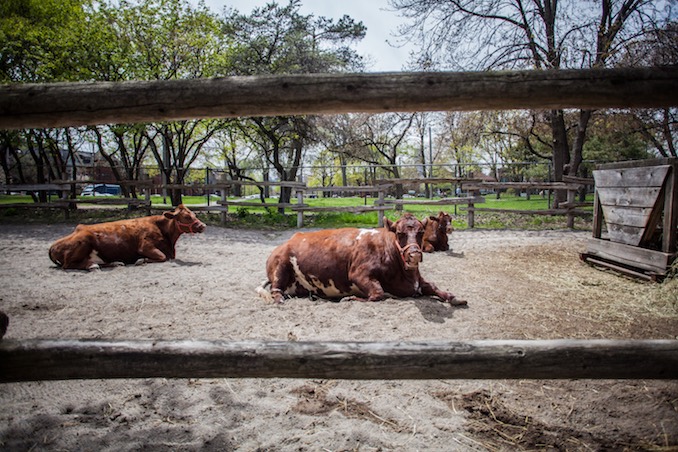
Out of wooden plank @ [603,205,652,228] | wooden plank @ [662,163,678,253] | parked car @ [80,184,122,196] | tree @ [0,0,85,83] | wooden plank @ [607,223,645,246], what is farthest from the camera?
parked car @ [80,184,122,196]

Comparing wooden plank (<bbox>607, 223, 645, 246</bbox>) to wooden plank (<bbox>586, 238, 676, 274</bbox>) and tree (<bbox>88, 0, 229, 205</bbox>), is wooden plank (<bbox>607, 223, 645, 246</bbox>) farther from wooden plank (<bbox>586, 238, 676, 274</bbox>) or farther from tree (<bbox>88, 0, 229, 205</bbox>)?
tree (<bbox>88, 0, 229, 205</bbox>)

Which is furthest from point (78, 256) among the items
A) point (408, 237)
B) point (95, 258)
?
point (408, 237)

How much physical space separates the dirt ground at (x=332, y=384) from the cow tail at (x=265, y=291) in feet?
0.26

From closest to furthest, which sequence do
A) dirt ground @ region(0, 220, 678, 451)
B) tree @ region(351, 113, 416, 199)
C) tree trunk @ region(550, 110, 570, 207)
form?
dirt ground @ region(0, 220, 678, 451) → tree trunk @ region(550, 110, 570, 207) → tree @ region(351, 113, 416, 199)

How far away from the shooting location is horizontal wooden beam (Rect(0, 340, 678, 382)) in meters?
1.63

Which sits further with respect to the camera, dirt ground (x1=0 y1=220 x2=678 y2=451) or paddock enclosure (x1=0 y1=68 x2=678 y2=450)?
dirt ground (x1=0 y1=220 x2=678 y2=451)

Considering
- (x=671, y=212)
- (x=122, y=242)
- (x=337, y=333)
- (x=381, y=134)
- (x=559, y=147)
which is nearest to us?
(x=337, y=333)

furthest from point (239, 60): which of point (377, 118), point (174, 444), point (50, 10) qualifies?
point (174, 444)

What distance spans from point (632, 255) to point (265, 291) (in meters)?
5.36

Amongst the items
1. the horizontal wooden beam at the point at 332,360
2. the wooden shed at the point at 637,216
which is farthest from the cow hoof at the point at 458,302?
the wooden shed at the point at 637,216

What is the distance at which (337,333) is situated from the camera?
3512 millimetres

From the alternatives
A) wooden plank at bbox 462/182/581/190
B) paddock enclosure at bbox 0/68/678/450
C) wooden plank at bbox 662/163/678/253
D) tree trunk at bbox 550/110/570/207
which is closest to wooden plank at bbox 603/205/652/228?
wooden plank at bbox 662/163/678/253

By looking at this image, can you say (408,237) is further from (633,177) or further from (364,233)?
(633,177)

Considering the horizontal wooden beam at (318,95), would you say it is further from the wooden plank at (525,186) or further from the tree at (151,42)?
the tree at (151,42)
